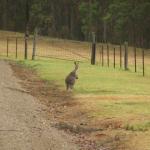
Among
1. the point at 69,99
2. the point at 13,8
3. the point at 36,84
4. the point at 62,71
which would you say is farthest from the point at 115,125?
the point at 13,8

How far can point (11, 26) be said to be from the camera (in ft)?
315

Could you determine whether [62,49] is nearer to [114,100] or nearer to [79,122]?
[114,100]

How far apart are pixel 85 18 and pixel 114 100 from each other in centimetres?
6766

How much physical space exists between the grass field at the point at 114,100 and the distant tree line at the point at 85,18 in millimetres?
47653

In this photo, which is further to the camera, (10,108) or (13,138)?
(10,108)

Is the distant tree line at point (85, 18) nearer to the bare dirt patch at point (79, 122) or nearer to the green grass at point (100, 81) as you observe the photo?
the green grass at point (100, 81)

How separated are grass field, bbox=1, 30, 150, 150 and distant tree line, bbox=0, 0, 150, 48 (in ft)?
156

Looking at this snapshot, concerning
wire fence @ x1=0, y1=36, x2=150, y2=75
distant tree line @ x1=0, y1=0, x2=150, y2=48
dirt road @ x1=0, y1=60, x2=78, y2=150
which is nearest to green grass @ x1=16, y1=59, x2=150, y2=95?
dirt road @ x1=0, y1=60, x2=78, y2=150

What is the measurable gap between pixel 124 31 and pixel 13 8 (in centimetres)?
1665

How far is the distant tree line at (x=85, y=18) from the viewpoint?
84.3m

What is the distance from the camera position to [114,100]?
2236cm

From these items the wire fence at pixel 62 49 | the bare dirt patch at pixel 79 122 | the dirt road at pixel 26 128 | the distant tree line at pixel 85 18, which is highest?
the distant tree line at pixel 85 18

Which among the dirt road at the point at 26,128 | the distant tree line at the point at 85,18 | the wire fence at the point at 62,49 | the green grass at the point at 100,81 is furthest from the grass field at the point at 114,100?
the distant tree line at the point at 85,18

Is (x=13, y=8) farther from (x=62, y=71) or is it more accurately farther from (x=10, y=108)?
(x=10, y=108)
